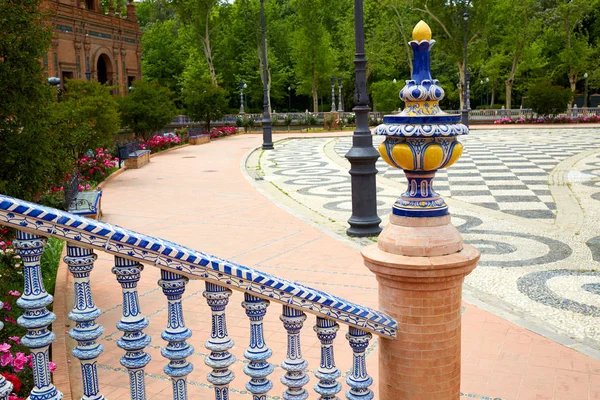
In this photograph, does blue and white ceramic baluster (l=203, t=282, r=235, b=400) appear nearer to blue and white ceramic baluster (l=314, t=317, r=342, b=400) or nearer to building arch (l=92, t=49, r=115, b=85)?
blue and white ceramic baluster (l=314, t=317, r=342, b=400)

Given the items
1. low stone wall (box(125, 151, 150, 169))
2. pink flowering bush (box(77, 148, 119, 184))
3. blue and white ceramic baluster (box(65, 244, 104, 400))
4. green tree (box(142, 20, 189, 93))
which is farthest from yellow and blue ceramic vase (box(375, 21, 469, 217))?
green tree (box(142, 20, 189, 93))

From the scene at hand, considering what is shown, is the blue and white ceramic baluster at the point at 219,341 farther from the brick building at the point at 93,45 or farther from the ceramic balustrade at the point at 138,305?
the brick building at the point at 93,45

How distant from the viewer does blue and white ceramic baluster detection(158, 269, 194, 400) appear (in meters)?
2.09

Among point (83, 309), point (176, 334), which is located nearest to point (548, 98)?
point (176, 334)

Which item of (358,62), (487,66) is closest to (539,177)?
(358,62)

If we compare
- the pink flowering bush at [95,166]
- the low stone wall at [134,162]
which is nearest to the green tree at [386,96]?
the low stone wall at [134,162]

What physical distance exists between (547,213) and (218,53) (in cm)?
4984

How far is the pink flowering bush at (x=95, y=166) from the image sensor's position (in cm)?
1608

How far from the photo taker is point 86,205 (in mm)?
10367

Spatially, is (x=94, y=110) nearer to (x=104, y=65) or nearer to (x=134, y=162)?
(x=134, y=162)

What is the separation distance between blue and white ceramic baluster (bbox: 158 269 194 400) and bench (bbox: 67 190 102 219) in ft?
26.2

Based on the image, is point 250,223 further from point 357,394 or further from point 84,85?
point 84,85

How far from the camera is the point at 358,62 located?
956cm

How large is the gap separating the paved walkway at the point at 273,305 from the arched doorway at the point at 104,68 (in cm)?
3181
